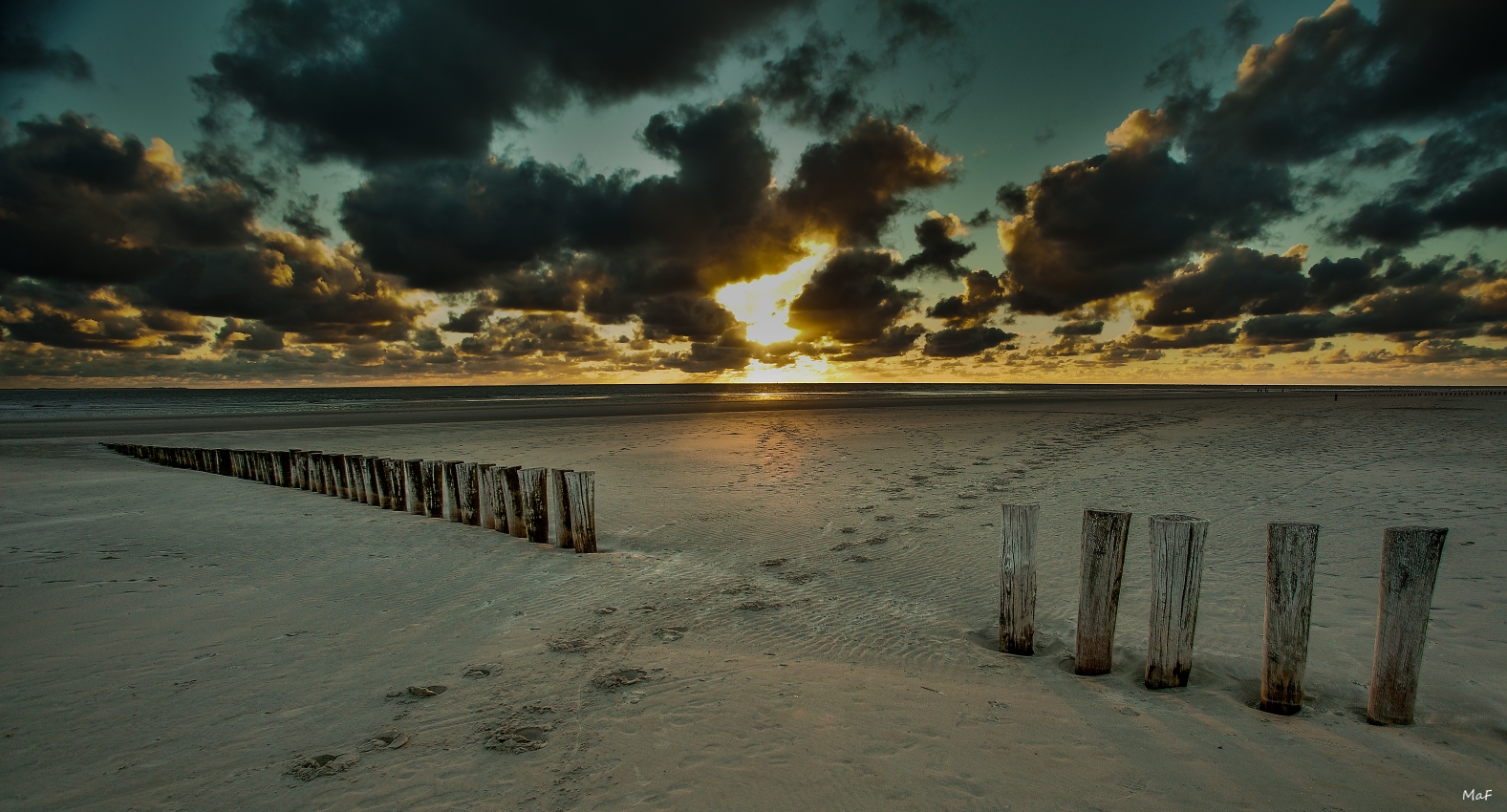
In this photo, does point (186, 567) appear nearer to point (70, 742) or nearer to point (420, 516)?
point (420, 516)

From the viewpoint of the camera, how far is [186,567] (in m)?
6.56

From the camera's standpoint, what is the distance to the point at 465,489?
8.63m

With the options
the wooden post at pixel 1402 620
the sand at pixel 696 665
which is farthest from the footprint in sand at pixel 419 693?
the wooden post at pixel 1402 620

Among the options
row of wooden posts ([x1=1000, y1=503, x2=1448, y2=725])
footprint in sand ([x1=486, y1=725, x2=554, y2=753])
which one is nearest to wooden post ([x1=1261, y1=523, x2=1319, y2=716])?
row of wooden posts ([x1=1000, y1=503, x2=1448, y2=725])

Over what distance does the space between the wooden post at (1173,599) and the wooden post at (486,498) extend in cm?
734

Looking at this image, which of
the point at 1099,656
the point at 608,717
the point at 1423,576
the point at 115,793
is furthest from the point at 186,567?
the point at 1423,576

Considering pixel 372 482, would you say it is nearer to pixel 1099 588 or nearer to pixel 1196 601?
pixel 1099 588

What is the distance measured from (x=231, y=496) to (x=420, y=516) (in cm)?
428

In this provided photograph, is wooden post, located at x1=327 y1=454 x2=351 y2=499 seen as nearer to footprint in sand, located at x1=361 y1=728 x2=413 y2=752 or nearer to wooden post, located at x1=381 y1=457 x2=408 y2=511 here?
wooden post, located at x1=381 y1=457 x2=408 y2=511

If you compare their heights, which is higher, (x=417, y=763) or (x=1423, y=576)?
(x=1423, y=576)

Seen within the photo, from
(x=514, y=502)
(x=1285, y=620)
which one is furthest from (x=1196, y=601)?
(x=514, y=502)

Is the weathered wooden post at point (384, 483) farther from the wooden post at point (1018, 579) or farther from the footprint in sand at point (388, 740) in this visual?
the wooden post at point (1018, 579)

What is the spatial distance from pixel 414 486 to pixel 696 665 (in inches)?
268

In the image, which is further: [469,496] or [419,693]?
[469,496]
